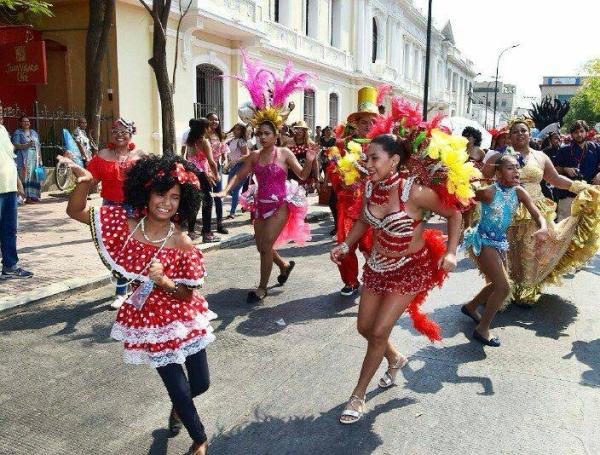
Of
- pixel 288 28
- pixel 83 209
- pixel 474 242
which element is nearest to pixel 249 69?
pixel 474 242

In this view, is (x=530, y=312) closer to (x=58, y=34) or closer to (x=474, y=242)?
(x=474, y=242)

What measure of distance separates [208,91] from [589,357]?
16.0 meters

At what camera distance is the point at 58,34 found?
15.9 meters

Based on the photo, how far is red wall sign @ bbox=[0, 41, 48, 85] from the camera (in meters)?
12.5

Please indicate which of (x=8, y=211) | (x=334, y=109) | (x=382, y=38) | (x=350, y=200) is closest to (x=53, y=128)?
(x=8, y=211)

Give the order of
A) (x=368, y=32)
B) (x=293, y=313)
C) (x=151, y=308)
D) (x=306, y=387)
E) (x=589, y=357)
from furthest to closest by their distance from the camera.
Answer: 1. (x=368, y=32)
2. (x=293, y=313)
3. (x=589, y=357)
4. (x=306, y=387)
5. (x=151, y=308)

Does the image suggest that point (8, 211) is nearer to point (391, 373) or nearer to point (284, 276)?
point (284, 276)

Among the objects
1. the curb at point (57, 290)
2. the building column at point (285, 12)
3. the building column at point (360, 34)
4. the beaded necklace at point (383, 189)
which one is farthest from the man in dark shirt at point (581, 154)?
the building column at point (360, 34)

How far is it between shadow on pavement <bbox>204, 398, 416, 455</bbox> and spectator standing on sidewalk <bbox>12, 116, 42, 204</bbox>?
9.74 m

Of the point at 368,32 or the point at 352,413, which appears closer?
the point at 352,413

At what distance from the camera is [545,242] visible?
19.4 feet

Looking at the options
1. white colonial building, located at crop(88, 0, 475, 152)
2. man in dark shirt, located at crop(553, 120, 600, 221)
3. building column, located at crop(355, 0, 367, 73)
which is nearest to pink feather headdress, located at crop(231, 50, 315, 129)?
white colonial building, located at crop(88, 0, 475, 152)

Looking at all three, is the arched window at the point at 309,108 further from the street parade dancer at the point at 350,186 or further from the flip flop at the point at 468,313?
the flip flop at the point at 468,313

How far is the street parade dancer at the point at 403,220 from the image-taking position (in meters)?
3.56
